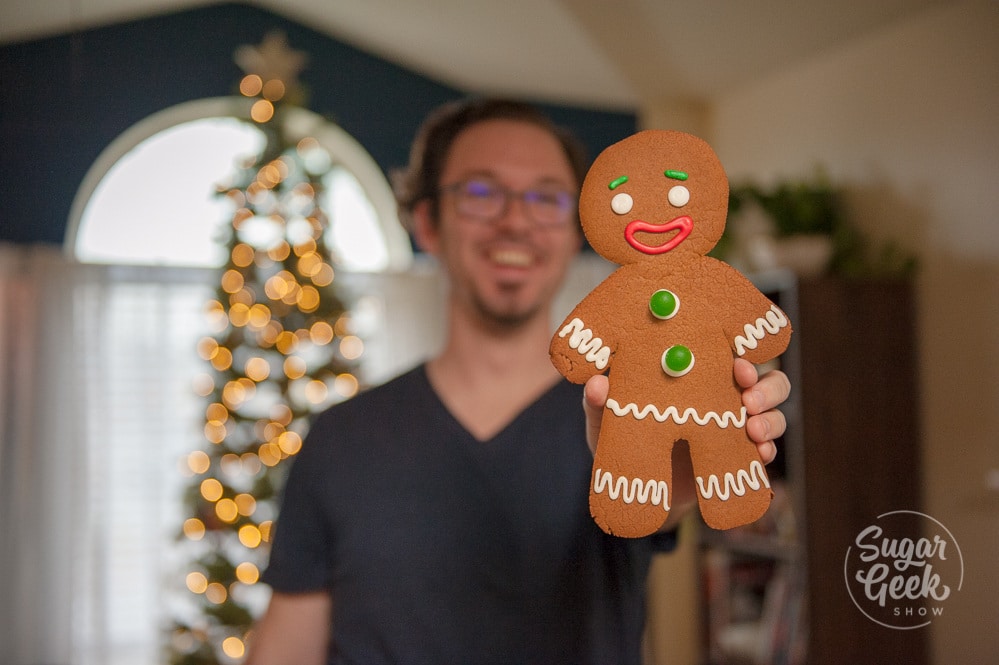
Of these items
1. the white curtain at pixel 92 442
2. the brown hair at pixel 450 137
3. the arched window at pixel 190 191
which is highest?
the arched window at pixel 190 191

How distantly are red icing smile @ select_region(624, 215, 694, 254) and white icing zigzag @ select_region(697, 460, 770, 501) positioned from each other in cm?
10

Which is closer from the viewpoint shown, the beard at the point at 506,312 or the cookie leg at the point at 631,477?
the cookie leg at the point at 631,477

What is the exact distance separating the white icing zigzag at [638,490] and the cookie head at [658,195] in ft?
0.33

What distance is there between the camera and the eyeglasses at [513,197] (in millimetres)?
583

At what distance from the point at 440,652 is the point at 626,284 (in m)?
0.45

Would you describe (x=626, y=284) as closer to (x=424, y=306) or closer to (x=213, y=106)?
(x=213, y=106)

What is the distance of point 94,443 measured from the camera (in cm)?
239

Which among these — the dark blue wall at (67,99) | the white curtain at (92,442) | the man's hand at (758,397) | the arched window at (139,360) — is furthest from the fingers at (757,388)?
the white curtain at (92,442)

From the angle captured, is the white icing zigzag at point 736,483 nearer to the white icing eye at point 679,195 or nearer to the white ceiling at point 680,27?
the white icing eye at point 679,195

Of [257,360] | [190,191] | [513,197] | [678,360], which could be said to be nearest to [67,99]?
[513,197]

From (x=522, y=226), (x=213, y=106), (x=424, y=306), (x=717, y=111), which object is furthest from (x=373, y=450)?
(x=424, y=306)

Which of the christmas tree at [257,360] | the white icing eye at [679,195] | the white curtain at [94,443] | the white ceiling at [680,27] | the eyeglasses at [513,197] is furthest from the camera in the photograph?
the white curtain at [94,443]

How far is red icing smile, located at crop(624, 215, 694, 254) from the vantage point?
1.07 ft

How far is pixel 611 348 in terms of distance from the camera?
1.14 ft
